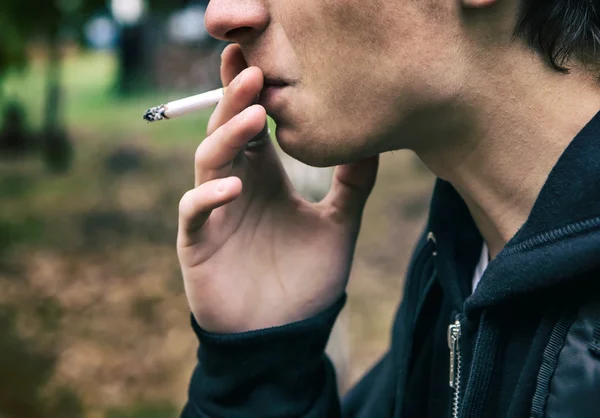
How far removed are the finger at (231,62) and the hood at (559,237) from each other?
31.0 inches

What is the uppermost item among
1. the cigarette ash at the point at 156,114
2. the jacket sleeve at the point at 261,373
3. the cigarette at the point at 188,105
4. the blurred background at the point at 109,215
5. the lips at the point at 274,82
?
the lips at the point at 274,82

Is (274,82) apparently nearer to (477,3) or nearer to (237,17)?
(237,17)

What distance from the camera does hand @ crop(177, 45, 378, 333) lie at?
1.60 metres

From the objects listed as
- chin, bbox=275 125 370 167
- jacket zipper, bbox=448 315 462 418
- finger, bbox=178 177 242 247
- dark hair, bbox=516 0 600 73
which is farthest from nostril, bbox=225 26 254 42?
jacket zipper, bbox=448 315 462 418

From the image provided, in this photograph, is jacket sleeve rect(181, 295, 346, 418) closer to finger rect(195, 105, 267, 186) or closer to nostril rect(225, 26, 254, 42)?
finger rect(195, 105, 267, 186)

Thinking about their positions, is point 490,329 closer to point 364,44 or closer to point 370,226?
point 364,44

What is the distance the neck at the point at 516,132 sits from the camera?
137cm

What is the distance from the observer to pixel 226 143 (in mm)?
1509

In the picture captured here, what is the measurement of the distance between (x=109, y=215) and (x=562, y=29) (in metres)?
8.34

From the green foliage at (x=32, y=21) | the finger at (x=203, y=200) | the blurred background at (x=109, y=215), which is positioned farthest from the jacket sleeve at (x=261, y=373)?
the green foliage at (x=32, y=21)

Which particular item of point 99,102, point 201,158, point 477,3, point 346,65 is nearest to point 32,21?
point 99,102

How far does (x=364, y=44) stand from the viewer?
1.37 m

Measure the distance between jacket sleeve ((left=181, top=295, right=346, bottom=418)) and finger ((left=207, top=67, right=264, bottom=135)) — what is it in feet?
1.81

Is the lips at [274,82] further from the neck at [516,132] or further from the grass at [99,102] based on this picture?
the grass at [99,102]
